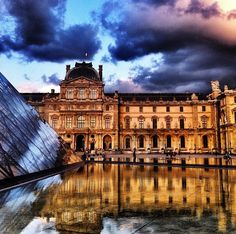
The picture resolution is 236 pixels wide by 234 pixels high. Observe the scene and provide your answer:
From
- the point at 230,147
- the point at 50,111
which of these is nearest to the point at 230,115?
the point at 230,147

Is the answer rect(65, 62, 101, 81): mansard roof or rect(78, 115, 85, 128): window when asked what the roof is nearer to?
rect(65, 62, 101, 81): mansard roof

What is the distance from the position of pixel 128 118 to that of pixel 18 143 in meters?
55.2

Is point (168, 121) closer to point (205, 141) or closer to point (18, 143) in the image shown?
point (205, 141)

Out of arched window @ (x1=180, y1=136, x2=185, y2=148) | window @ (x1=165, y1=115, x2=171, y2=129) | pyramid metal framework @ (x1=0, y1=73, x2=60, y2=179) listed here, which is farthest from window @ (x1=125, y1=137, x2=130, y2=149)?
pyramid metal framework @ (x1=0, y1=73, x2=60, y2=179)

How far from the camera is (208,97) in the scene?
228ft

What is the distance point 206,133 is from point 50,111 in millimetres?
31341

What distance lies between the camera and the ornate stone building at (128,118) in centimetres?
6412

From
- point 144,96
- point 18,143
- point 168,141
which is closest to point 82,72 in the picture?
point 144,96

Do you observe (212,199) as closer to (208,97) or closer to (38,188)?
(38,188)

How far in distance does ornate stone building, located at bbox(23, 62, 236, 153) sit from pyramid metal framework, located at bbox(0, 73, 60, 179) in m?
47.4

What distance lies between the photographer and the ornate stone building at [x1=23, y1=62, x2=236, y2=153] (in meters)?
64.1

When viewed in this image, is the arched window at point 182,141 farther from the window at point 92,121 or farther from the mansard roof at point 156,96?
the window at point 92,121

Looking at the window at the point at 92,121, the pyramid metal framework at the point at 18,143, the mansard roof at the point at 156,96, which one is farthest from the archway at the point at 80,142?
the pyramid metal framework at the point at 18,143

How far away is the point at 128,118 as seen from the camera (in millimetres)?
66750
